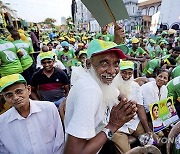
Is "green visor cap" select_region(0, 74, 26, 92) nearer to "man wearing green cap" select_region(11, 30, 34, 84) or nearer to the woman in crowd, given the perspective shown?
the woman in crowd

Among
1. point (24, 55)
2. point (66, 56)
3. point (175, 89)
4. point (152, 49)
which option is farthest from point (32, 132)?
point (152, 49)

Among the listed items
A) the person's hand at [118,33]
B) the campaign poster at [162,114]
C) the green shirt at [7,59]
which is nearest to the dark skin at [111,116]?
the person's hand at [118,33]

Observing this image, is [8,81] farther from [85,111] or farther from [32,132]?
[85,111]

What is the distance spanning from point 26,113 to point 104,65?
933 millimetres

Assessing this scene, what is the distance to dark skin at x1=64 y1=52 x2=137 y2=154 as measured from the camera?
110 cm

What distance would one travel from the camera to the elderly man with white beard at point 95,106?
3.54 feet

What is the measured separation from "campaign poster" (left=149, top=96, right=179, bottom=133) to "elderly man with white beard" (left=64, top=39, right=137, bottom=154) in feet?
4.98

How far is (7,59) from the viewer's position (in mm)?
3672

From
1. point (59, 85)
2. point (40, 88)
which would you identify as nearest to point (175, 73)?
point (59, 85)

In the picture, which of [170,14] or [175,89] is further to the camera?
[170,14]

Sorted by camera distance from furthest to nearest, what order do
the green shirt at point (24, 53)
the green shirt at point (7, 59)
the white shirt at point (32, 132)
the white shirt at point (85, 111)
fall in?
the green shirt at point (24, 53) → the green shirt at point (7, 59) → the white shirt at point (32, 132) → the white shirt at point (85, 111)

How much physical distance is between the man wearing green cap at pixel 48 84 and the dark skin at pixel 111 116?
80.4 inches

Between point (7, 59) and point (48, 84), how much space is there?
3.20ft

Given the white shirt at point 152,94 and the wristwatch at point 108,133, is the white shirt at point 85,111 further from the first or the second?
the white shirt at point 152,94
